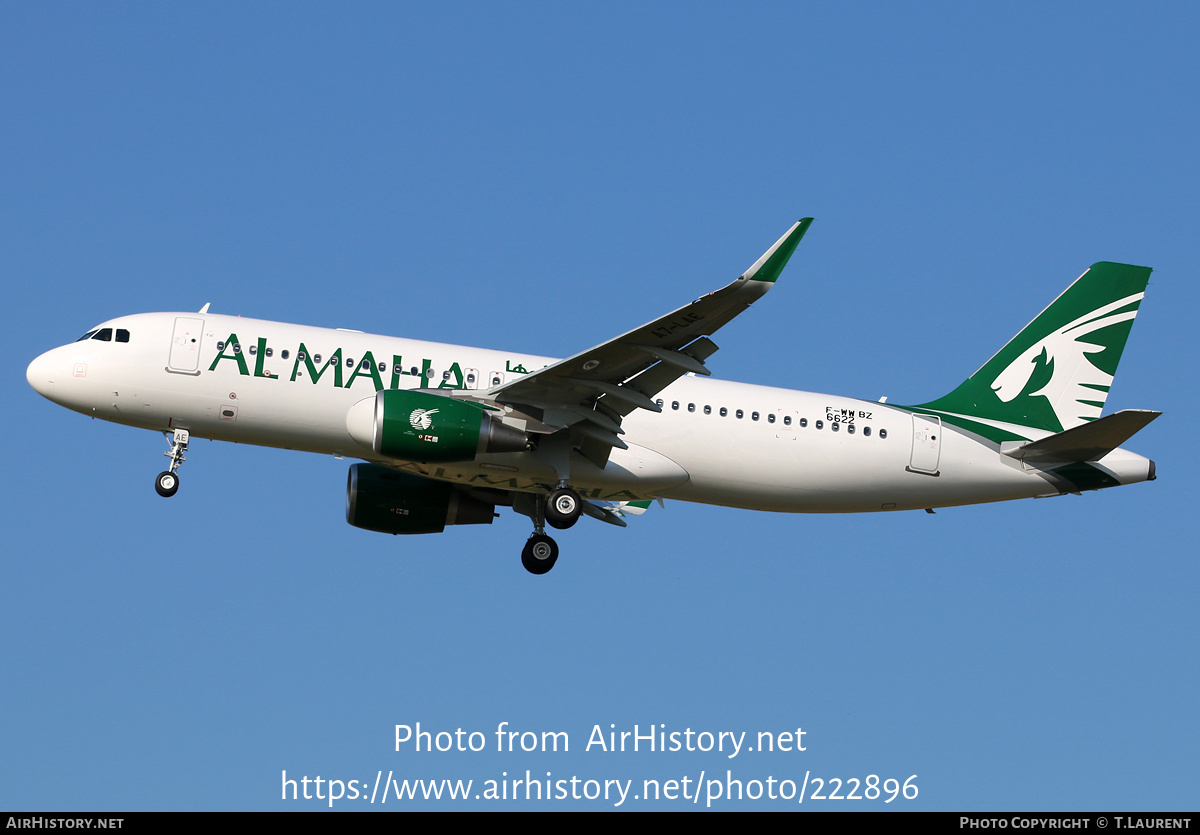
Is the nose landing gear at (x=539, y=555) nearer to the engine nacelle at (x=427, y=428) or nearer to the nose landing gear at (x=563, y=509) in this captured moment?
the nose landing gear at (x=563, y=509)

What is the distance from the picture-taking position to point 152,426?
97.0 feet

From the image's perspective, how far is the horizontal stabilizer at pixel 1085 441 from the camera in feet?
95.8

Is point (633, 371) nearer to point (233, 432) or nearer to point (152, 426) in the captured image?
point (233, 432)

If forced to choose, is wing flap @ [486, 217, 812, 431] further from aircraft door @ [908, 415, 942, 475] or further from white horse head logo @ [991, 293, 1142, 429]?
white horse head logo @ [991, 293, 1142, 429]

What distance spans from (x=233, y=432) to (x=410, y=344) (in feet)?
14.4

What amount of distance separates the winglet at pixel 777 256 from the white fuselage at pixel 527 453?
677cm

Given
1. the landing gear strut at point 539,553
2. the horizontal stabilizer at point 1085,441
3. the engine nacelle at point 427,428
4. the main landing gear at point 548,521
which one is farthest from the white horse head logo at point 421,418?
the horizontal stabilizer at point 1085,441

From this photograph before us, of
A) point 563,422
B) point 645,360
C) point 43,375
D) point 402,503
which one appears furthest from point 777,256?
point 43,375

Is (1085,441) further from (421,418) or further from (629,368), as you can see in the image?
(421,418)

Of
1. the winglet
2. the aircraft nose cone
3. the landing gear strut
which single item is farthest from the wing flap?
the aircraft nose cone

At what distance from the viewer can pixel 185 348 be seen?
2914cm
